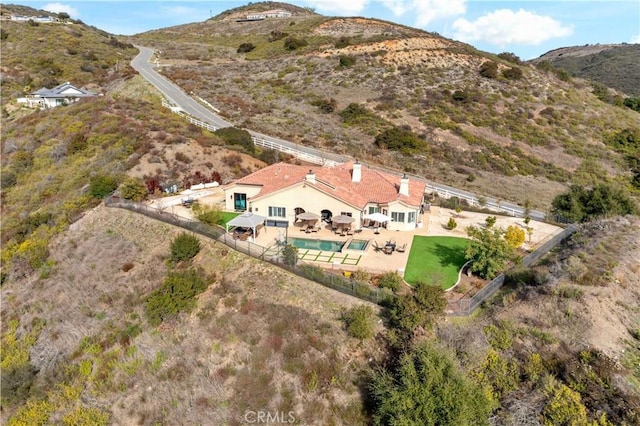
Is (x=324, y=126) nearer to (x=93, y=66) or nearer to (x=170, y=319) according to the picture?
(x=170, y=319)

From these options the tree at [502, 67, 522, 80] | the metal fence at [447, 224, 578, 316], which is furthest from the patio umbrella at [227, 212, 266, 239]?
the tree at [502, 67, 522, 80]

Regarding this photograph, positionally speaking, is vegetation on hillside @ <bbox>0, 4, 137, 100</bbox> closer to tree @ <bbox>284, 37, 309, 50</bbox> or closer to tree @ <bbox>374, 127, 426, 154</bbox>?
tree @ <bbox>284, 37, 309, 50</bbox>

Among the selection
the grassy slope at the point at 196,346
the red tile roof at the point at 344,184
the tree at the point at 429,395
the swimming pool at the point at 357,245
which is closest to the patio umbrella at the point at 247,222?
the grassy slope at the point at 196,346

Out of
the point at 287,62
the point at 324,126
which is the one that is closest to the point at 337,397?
the point at 324,126

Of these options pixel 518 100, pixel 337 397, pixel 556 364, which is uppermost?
pixel 518 100

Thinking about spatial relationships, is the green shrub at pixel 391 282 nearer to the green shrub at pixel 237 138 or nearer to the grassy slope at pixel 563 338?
the grassy slope at pixel 563 338
